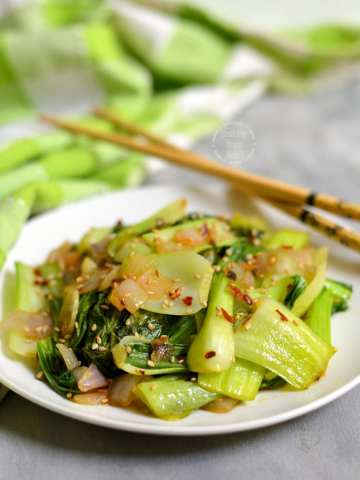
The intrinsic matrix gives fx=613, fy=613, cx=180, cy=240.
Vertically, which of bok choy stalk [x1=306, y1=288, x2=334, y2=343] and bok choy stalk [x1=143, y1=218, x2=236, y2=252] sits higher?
bok choy stalk [x1=143, y1=218, x2=236, y2=252]

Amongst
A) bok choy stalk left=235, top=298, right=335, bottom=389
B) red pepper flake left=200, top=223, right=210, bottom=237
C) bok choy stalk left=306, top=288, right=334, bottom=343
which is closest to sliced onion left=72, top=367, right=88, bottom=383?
bok choy stalk left=235, top=298, right=335, bottom=389

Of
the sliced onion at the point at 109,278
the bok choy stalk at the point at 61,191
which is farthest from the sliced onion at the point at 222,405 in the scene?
the bok choy stalk at the point at 61,191

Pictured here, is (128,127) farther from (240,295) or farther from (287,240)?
(240,295)

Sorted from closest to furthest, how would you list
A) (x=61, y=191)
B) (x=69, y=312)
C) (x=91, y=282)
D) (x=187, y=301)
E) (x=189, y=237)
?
(x=187, y=301), (x=69, y=312), (x=91, y=282), (x=189, y=237), (x=61, y=191)

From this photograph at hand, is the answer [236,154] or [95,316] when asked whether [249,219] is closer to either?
[236,154]

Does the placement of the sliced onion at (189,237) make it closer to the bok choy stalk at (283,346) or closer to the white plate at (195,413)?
the bok choy stalk at (283,346)

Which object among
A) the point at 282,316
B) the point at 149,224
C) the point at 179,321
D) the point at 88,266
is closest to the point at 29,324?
the point at 88,266

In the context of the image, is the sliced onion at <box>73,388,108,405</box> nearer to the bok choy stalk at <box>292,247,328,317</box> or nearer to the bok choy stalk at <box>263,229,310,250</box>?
the bok choy stalk at <box>292,247,328,317</box>
